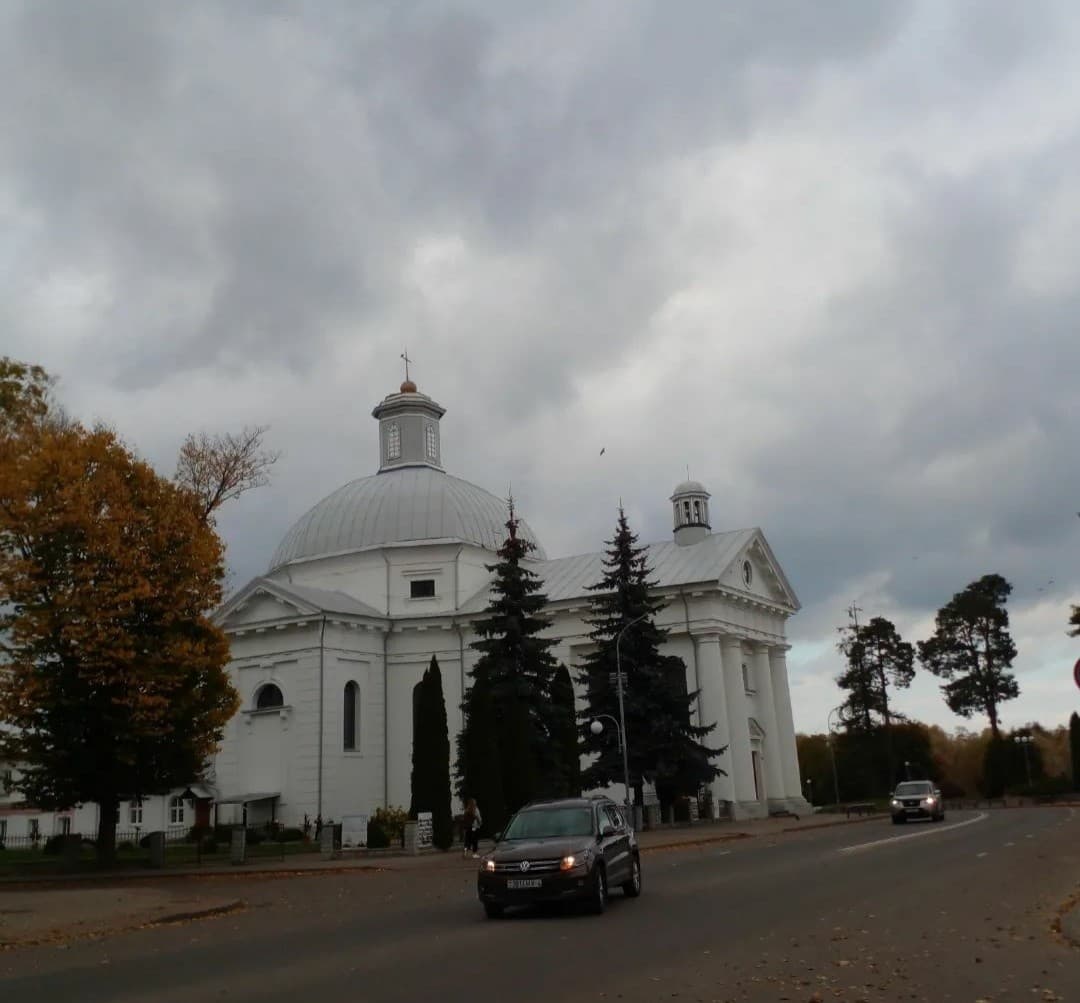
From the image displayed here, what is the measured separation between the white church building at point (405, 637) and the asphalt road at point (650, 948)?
27399 mm

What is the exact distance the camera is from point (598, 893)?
13.9 m

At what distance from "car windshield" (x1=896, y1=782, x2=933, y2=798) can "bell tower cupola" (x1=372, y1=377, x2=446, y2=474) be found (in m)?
31.1

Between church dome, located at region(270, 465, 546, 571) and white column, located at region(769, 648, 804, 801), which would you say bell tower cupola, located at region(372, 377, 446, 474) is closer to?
church dome, located at region(270, 465, 546, 571)

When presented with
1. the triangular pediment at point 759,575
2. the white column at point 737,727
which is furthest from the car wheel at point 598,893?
the triangular pediment at point 759,575

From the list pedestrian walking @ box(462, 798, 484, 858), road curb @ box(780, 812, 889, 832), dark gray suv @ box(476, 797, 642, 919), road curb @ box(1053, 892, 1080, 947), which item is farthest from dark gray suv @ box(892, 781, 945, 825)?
road curb @ box(1053, 892, 1080, 947)

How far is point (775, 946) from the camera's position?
10703mm

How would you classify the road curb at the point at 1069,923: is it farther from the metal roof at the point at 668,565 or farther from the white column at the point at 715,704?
the metal roof at the point at 668,565

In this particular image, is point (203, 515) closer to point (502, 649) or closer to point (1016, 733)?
point (502, 649)

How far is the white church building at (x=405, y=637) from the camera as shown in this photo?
1829 inches

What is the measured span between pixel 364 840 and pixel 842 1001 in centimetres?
2851

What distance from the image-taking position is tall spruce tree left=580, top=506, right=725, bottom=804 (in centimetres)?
4031

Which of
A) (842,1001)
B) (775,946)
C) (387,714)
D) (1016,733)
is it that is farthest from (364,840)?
(1016,733)

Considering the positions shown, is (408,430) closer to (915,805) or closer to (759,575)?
(759,575)

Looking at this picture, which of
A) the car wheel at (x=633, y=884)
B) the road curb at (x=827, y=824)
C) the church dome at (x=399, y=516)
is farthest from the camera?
the church dome at (x=399, y=516)
